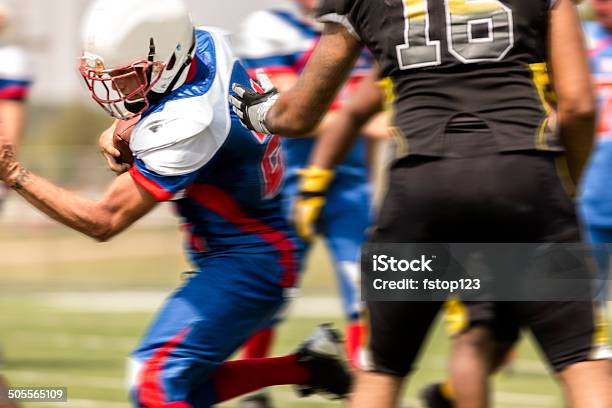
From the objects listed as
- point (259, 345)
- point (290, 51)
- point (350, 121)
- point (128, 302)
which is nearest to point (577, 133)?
point (350, 121)

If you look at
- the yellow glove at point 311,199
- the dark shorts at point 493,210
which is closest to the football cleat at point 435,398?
the yellow glove at point 311,199

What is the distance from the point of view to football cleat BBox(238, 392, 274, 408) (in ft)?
Result: 15.7

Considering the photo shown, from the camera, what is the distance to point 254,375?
14.0 feet

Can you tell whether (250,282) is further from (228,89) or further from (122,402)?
(122,402)

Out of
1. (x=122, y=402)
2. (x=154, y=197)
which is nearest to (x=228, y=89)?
(x=154, y=197)

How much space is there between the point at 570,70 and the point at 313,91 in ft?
2.21

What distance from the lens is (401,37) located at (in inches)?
125

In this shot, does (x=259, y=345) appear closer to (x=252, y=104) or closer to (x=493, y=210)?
(x=252, y=104)

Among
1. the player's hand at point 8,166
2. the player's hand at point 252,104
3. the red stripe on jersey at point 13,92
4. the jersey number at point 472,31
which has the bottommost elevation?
the red stripe on jersey at point 13,92

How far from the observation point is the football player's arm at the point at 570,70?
10.3ft

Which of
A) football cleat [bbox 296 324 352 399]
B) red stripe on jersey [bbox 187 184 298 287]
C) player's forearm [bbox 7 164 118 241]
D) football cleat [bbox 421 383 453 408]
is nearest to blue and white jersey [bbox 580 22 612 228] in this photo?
football cleat [bbox 421 383 453 408]

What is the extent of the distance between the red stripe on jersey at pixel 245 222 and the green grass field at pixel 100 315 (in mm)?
1535

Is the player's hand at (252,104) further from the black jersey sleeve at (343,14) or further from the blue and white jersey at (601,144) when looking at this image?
the blue and white jersey at (601,144)

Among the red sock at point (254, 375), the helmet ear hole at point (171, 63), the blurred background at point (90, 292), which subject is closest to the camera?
the helmet ear hole at point (171, 63)
